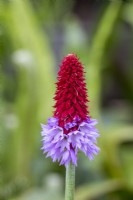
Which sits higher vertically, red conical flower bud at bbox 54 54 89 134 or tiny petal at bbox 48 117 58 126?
red conical flower bud at bbox 54 54 89 134

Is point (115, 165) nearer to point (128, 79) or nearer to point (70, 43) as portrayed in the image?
point (70, 43)

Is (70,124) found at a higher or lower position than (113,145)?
lower

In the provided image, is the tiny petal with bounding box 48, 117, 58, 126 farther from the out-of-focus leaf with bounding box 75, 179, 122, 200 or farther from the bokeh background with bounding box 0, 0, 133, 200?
the out-of-focus leaf with bounding box 75, 179, 122, 200

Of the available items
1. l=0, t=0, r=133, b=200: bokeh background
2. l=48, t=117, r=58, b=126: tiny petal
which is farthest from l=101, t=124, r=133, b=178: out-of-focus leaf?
l=48, t=117, r=58, b=126: tiny petal

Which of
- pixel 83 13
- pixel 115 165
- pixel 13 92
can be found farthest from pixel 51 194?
pixel 83 13

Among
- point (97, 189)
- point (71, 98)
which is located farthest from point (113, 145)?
point (71, 98)

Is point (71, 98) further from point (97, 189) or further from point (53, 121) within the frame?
point (97, 189)

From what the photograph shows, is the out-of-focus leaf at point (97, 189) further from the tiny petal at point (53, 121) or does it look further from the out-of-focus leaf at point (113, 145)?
the tiny petal at point (53, 121)

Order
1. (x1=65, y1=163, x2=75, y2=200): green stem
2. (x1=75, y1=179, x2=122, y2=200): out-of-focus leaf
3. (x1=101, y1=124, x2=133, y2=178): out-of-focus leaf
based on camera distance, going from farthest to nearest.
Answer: (x1=101, y1=124, x2=133, y2=178): out-of-focus leaf
(x1=75, y1=179, x2=122, y2=200): out-of-focus leaf
(x1=65, y1=163, x2=75, y2=200): green stem
